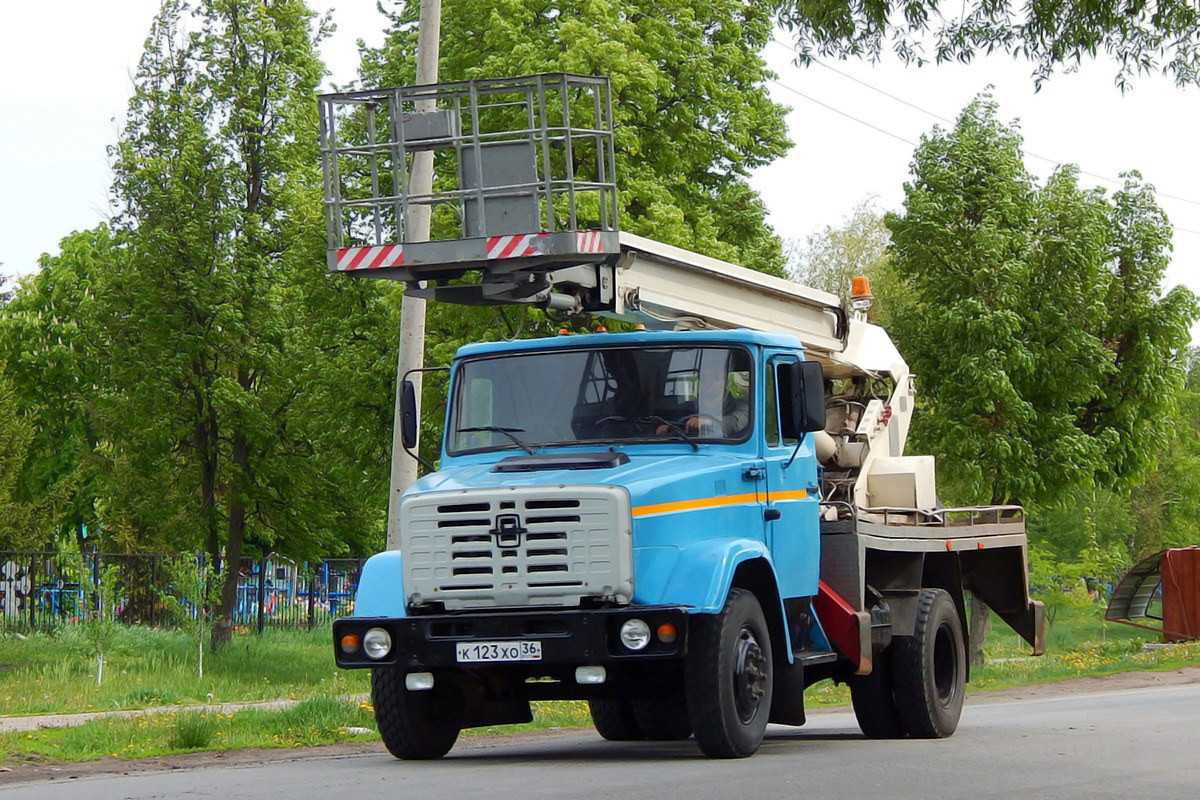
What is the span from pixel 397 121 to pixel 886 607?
524cm

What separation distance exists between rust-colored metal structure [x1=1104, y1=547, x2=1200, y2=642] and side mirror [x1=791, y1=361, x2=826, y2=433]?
24462mm

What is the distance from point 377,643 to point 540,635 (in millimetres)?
1112

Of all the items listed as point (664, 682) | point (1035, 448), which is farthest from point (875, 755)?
point (1035, 448)

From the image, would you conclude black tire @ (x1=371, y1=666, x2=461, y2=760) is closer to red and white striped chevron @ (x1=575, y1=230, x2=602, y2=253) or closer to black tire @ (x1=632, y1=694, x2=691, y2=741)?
black tire @ (x1=632, y1=694, x2=691, y2=741)

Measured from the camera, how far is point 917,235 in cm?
2988

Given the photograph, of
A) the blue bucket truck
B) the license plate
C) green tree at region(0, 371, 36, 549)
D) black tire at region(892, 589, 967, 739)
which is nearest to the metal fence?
green tree at region(0, 371, 36, 549)

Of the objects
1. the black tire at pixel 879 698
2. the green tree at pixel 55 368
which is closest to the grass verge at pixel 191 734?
the black tire at pixel 879 698

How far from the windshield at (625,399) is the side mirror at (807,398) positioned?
342mm

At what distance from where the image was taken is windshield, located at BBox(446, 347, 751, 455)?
11016 mm

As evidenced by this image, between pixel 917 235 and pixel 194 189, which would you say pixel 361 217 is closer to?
pixel 194 189

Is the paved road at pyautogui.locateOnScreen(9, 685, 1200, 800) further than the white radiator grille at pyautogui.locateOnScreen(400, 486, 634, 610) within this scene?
No

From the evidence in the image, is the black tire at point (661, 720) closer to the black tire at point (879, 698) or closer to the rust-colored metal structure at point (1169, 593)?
the black tire at point (879, 698)

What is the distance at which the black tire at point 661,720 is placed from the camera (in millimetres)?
13125

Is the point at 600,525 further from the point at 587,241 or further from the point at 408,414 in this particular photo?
the point at 408,414
